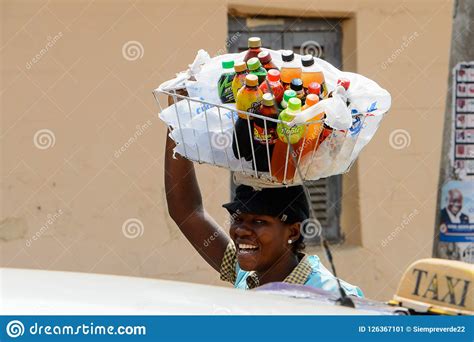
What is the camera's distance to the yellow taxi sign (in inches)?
95.3

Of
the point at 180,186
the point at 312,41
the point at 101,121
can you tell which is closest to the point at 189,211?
the point at 180,186

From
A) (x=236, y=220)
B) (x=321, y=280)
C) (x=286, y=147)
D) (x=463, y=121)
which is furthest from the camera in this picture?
(x=463, y=121)

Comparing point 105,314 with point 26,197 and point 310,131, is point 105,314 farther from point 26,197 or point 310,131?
point 26,197

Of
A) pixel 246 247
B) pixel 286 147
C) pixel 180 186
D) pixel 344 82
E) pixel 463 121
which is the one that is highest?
pixel 344 82

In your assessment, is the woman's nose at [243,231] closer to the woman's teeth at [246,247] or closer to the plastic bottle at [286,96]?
the woman's teeth at [246,247]

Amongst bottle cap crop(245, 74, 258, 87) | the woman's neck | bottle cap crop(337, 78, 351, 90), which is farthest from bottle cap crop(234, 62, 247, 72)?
the woman's neck

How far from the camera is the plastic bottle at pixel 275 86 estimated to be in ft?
11.2

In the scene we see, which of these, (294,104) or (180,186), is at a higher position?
(294,104)

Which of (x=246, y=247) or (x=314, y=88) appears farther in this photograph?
(x=246, y=247)

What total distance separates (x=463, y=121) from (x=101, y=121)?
7.82ft

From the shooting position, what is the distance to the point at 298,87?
11.2 ft

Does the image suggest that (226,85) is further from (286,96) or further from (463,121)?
(463,121)

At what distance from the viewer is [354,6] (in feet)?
25.3

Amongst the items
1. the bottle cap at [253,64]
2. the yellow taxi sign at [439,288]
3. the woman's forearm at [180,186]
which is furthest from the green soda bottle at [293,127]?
the yellow taxi sign at [439,288]
